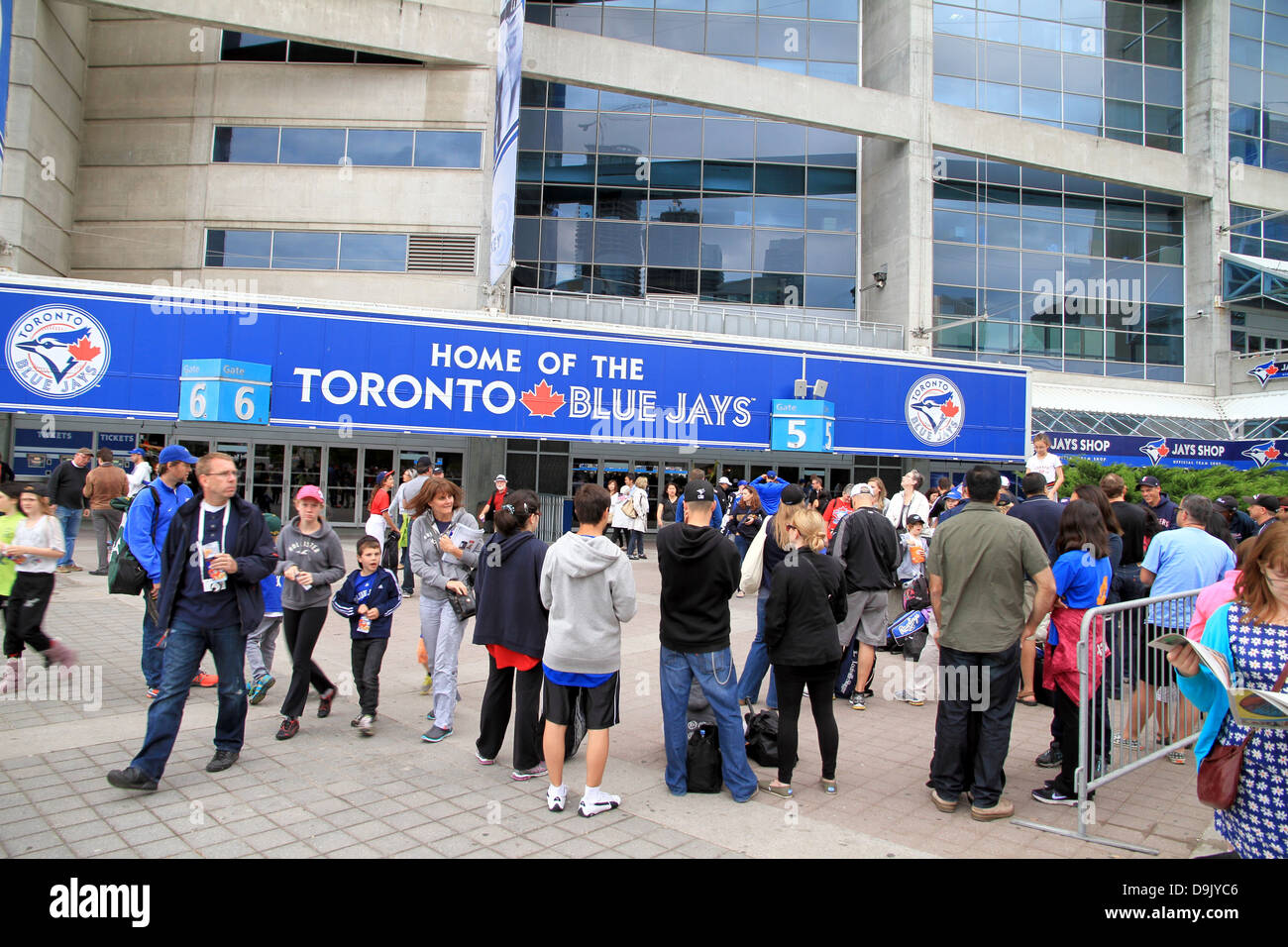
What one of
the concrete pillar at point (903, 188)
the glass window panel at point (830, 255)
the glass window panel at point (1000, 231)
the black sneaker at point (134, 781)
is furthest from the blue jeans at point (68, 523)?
the glass window panel at point (1000, 231)

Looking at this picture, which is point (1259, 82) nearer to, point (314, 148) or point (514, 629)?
point (314, 148)

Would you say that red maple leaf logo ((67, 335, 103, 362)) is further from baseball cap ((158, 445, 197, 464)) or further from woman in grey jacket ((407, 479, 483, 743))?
woman in grey jacket ((407, 479, 483, 743))

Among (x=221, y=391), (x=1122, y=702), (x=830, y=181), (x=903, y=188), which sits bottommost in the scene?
(x=1122, y=702)

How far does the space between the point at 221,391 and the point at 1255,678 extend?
1807 cm

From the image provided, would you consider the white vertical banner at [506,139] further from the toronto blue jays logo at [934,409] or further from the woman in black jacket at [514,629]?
the woman in black jacket at [514,629]

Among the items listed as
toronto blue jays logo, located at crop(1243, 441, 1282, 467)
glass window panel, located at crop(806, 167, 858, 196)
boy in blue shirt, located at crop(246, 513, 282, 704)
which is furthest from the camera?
glass window panel, located at crop(806, 167, 858, 196)

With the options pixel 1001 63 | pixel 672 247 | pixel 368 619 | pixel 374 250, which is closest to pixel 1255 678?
pixel 368 619

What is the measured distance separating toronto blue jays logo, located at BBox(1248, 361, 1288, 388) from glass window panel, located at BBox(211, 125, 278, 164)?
34429 millimetres

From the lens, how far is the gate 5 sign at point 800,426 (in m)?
20.9

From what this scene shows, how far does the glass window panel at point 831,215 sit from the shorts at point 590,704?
2525cm

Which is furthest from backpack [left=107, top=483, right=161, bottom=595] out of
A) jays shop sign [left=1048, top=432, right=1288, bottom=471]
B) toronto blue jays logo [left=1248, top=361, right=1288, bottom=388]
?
toronto blue jays logo [left=1248, top=361, right=1288, bottom=388]

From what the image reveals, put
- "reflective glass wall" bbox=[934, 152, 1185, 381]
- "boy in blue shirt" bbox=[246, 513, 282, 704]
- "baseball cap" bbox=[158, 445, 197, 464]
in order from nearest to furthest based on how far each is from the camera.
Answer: "baseball cap" bbox=[158, 445, 197, 464] < "boy in blue shirt" bbox=[246, 513, 282, 704] < "reflective glass wall" bbox=[934, 152, 1185, 381]

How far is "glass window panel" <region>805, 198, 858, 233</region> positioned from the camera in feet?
89.3

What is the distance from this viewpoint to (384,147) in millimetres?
22016
